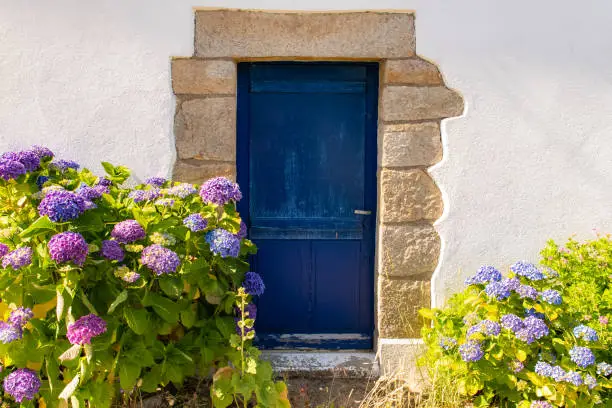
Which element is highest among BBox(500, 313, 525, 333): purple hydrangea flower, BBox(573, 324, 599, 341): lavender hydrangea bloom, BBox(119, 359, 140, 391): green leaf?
BBox(500, 313, 525, 333): purple hydrangea flower

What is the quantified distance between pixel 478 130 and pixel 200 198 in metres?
1.65

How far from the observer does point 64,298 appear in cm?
253

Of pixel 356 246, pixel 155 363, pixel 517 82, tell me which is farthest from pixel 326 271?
pixel 517 82

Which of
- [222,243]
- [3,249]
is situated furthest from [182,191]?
[3,249]

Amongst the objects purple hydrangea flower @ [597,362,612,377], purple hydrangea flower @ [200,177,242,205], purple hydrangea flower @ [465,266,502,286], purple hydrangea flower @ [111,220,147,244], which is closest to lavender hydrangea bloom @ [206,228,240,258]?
purple hydrangea flower @ [200,177,242,205]

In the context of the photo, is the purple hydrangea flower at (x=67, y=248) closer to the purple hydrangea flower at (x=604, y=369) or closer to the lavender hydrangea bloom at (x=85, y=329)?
the lavender hydrangea bloom at (x=85, y=329)

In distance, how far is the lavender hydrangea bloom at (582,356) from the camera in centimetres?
291

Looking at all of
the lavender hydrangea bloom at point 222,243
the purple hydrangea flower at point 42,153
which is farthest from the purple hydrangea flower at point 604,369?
the purple hydrangea flower at point 42,153

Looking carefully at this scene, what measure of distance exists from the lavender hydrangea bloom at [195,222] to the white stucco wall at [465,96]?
767 mm

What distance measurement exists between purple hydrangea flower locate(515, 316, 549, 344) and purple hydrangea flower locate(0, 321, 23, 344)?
228 cm

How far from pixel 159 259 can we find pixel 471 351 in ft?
5.13

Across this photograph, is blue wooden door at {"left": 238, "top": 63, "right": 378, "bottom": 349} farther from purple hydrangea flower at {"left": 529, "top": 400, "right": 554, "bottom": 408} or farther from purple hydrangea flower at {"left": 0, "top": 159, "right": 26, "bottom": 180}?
purple hydrangea flower at {"left": 0, "top": 159, "right": 26, "bottom": 180}

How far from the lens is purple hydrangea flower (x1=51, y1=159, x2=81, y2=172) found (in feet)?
10.3

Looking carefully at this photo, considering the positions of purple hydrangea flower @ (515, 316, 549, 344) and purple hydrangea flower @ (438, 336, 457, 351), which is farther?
purple hydrangea flower @ (438, 336, 457, 351)
